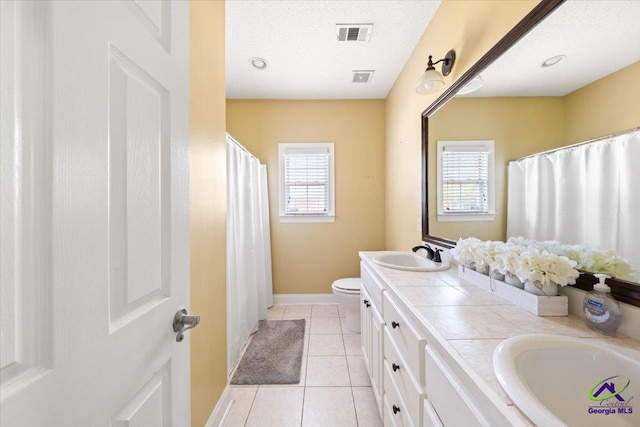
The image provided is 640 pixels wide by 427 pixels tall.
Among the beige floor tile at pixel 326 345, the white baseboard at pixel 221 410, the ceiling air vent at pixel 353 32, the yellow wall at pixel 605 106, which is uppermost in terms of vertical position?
the ceiling air vent at pixel 353 32

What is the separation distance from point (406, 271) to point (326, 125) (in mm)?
2240

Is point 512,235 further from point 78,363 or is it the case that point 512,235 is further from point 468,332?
point 78,363

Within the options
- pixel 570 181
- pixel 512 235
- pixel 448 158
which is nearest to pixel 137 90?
pixel 570 181

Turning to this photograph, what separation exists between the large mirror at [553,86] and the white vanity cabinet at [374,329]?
639mm

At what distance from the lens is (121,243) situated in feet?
1.69

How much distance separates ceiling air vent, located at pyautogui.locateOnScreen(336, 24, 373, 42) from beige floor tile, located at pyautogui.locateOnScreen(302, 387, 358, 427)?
8.55ft

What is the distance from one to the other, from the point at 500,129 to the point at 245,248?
2123 millimetres

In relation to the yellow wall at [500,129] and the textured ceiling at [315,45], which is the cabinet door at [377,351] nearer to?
the yellow wall at [500,129]

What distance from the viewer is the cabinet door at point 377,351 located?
1342 mm

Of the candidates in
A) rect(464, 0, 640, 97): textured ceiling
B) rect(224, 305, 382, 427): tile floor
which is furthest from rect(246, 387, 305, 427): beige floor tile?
rect(464, 0, 640, 97): textured ceiling

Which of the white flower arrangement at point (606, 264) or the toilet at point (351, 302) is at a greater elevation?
the white flower arrangement at point (606, 264)

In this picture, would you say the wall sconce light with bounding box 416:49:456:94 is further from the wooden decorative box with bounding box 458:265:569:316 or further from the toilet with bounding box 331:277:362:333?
the toilet with bounding box 331:277:362:333

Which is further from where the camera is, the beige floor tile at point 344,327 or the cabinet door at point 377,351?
the beige floor tile at point 344,327

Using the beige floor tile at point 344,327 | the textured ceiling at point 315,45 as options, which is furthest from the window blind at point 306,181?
the beige floor tile at point 344,327
